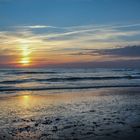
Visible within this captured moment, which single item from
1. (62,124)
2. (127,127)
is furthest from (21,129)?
(127,127)

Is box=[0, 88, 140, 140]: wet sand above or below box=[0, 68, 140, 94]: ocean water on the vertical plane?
below

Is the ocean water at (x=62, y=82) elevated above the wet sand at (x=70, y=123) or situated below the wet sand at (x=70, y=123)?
above

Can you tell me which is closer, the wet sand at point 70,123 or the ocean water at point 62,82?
the wet sand at point 70,123

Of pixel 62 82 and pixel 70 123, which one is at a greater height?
pixel 62 82

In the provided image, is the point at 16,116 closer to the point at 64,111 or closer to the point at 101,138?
the point at 64,111

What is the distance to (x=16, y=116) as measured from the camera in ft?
41.9

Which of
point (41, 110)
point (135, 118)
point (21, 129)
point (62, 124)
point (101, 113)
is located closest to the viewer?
point (21, 129)

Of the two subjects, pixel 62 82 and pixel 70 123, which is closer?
A: pixel 70 123

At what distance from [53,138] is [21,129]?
185 centimetres

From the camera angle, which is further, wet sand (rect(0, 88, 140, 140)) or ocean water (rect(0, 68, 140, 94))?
ocean water (rect(0, 68, 140, 94))

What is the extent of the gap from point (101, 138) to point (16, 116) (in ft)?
17.4

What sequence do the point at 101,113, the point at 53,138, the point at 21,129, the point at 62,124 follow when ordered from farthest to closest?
the point at 101,113 → the point at 62,124 → the point at 21,129 → the point at 53,138

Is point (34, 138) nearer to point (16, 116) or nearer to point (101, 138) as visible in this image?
point (101, 138)

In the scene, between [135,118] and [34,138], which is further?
[135,118]
